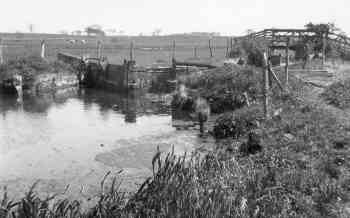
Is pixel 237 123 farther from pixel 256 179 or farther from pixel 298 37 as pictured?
pixel 298 37

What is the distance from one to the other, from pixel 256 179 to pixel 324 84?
45.3 ft

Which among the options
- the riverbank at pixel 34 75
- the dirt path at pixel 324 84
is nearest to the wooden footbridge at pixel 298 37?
the dirt path at pixel 324 84

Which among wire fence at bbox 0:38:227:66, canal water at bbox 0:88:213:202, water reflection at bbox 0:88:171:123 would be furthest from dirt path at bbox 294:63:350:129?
wire fence at bbox 0:38:227:66

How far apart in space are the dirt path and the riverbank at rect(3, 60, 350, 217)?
1.26 feet

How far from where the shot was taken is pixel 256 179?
9.32m

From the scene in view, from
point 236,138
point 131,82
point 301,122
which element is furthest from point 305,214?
point 131,82

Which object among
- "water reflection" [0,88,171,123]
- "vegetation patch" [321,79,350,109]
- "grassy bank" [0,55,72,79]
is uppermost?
"grassy bank" [0,55,72,79]

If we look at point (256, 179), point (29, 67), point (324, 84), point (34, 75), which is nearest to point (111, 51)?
point (29, 67)

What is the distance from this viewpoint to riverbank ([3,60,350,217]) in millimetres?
6965

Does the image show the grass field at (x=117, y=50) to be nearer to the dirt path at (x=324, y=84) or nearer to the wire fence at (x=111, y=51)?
the wire fence at (x=111, y=51)

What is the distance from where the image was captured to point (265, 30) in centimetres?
3466

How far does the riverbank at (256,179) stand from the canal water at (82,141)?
53.8 inches

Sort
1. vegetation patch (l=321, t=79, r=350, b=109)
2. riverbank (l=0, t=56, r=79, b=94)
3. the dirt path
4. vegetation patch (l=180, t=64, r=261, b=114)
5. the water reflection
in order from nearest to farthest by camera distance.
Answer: the dirt path
vegetation patch (l=321, t=79, r=350, b=109)
vegetation patch (l=180, t=64, r=261, b=114)
the water reflection
riverbank (l=0, t=56, r=79, b=94)

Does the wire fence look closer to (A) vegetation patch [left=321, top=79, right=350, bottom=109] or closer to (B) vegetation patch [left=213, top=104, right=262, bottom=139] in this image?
(A) vegetation patch [left=321, top=79, right=350, bottom=109]
